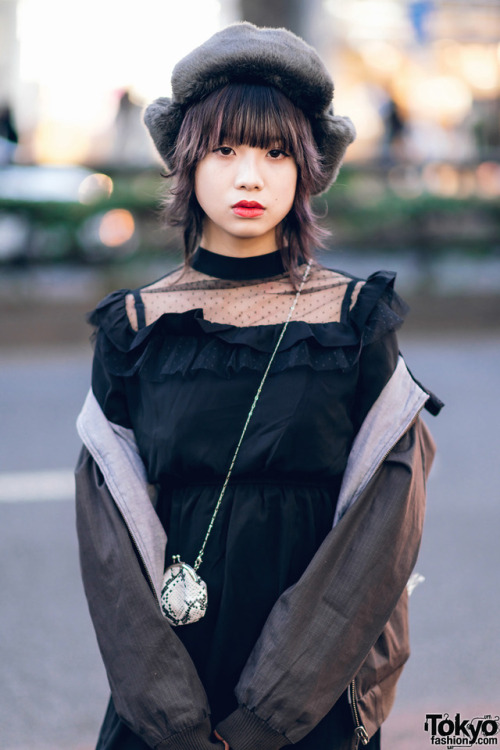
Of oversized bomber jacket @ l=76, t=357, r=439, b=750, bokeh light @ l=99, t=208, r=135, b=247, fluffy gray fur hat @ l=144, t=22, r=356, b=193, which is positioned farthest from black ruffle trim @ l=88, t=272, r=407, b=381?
bokeh light @ l=99, t=208, r=135, b=247

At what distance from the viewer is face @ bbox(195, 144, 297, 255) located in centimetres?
179

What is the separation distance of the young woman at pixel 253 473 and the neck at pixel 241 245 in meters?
0.02

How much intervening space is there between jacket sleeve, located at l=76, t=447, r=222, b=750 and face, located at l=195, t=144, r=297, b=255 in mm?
601

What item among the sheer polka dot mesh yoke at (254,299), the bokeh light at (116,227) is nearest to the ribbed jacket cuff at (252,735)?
the sheer polka dot mesh yoke at (254,299)

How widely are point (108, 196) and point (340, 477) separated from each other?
30.6 feet

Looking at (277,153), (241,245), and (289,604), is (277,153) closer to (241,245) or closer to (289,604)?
(241,245)

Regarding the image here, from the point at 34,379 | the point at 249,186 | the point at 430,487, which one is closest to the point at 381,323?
the point at 249,186

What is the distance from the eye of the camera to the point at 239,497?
1799 millimetres

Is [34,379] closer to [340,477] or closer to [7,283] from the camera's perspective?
[7,283]

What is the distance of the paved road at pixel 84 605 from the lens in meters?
3.33

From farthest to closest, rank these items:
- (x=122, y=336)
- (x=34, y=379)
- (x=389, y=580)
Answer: (x=34, y=379)
(x=122, y=336)
(x=389, y=580)

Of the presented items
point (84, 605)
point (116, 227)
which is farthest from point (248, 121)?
point (116, 227)

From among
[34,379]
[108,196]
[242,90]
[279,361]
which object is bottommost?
[34,379]

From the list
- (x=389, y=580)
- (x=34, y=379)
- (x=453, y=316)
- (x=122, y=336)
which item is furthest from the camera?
(x=453, y=316)
